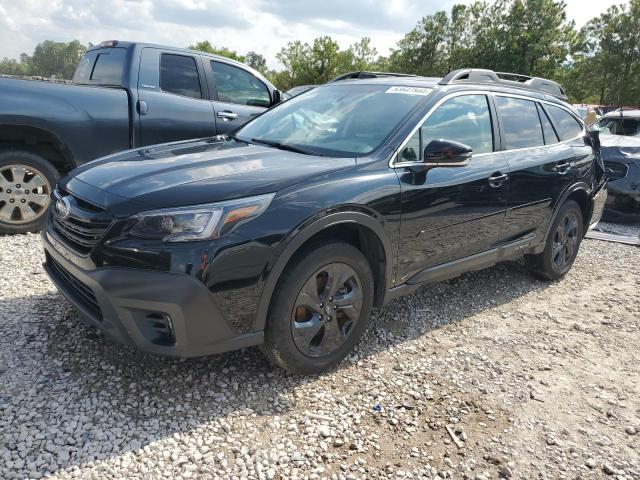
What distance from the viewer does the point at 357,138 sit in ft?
10.9

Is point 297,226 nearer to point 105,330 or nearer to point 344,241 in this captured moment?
point 344,241

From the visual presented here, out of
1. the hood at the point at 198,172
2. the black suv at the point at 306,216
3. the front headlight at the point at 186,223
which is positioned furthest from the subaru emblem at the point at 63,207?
the front headlight at the point at 186,223

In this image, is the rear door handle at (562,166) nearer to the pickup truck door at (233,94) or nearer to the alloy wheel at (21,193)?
the pickup truck door at (233,94)

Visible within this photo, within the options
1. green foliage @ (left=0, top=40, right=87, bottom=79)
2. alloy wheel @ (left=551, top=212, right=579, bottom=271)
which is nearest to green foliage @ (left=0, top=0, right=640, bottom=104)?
alloy wheel @ (left=551, top=212, right=579, bottom=271)

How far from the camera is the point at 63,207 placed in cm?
283

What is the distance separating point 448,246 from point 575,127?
2.41m

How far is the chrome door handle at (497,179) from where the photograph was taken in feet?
12.2

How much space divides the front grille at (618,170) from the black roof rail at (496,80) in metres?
3.29

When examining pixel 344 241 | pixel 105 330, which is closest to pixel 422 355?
pixel 344 241

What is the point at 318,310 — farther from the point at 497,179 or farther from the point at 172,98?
the point at 172,98

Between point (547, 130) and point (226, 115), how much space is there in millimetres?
3368

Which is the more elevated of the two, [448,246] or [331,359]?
[448,246]

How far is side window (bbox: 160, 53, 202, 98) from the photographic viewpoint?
559 cm

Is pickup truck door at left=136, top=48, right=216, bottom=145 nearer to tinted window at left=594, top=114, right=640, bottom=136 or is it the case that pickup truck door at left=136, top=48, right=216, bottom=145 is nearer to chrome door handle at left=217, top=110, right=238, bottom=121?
chrome door handle at left=217, top=110, right=238, bottom=121
